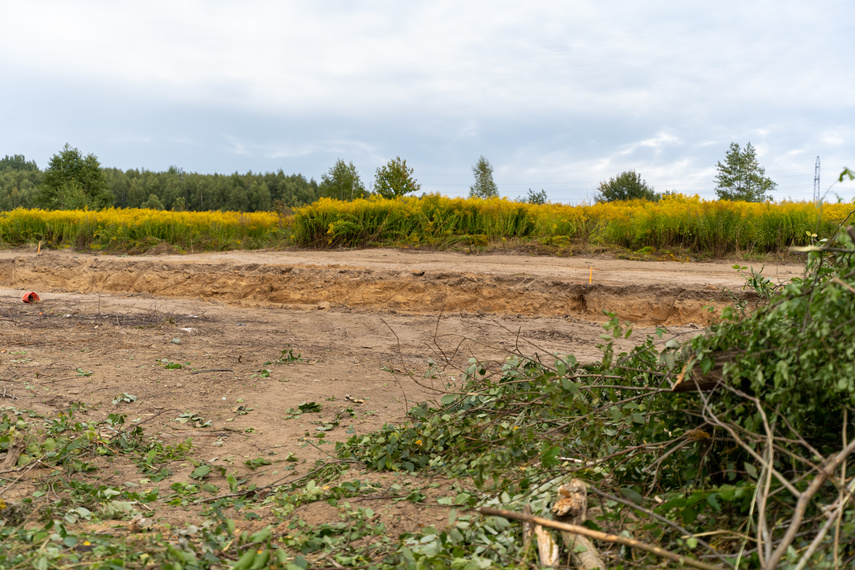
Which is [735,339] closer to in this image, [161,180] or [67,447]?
[67,447]

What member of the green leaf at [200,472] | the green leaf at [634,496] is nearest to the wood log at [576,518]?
the green leaf at [634,496]

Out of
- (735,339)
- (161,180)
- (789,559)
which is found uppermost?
(161,180)

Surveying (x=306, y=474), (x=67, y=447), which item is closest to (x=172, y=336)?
(x=67, y=447)

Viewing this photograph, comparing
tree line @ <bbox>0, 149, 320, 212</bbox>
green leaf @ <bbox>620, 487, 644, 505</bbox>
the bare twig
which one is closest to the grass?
green leaf @ <bbox>620, 487, 644, 505</bbox>

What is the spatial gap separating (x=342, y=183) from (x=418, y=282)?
31.4 meters

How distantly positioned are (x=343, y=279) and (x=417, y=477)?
8.41 m

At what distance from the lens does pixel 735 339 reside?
8.06 feet

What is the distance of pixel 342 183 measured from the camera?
4106cm

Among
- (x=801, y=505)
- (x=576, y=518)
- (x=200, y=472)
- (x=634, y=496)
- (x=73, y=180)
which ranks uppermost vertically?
(x=73, y=180)

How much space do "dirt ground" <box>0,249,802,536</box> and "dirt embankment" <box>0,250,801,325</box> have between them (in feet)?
0.11

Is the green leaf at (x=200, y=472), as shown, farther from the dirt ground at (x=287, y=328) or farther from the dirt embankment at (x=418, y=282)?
the dirt embankment at (x=418, y=282)

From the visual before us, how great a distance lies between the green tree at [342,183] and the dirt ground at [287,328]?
25974 millimetres

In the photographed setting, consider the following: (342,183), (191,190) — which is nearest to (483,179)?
(342,183)

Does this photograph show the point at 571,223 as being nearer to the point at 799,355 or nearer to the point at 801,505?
the point at 799,355
